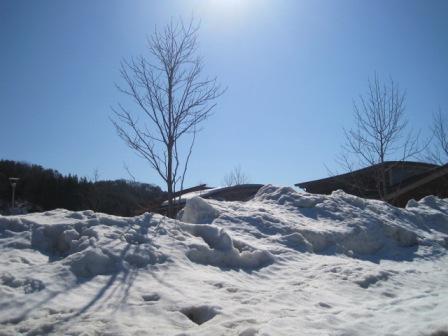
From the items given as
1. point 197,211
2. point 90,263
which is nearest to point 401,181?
point 197,211

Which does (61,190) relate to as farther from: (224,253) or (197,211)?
(224,253)

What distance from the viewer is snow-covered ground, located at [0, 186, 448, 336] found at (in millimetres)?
4215

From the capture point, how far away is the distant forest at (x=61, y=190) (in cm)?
3103

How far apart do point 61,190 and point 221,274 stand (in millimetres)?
38255

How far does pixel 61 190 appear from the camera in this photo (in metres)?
41.4

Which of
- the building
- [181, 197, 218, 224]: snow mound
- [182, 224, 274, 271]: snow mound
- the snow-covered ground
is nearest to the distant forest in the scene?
the building

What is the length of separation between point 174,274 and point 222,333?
5.65 feet

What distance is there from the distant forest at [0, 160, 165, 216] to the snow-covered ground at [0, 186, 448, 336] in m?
20.9

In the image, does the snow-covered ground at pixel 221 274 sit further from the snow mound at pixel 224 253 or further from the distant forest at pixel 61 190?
the distant forest at pixel 61 190

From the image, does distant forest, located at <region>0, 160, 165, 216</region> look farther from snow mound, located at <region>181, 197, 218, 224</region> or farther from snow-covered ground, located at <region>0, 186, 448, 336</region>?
snow-covered ground, located at <region>0, 186, 448, 336</region>

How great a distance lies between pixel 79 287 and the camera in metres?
4.86

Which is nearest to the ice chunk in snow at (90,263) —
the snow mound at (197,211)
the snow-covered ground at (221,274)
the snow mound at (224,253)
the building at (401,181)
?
the snow-covered ground at (221,274)

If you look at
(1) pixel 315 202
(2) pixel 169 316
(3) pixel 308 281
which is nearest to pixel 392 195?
(1) pixel 315 202

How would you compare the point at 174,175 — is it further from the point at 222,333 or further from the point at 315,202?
the point at 222,333
